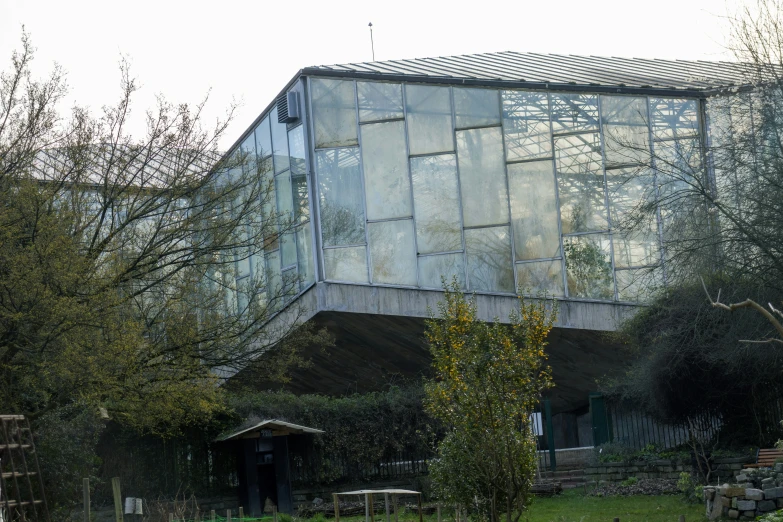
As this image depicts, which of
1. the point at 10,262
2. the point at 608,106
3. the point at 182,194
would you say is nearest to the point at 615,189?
the point at 608,106

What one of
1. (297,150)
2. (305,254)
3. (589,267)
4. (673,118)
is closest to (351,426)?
(305,254)

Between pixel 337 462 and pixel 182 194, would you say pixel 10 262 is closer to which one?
pixel 182 194

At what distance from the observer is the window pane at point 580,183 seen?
2666cm

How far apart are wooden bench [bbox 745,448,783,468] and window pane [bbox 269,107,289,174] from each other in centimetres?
1564

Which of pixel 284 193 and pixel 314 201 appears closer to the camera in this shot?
pixel 314 201

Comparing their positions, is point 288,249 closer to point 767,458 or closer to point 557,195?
point 557,195

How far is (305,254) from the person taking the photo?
28.0m

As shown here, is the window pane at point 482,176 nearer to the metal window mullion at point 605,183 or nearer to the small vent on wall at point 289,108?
the metal window mullion at point 605,183

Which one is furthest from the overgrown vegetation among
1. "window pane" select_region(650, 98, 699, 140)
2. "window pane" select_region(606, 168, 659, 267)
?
"window pane" select_region(650, 98, 699, 140)

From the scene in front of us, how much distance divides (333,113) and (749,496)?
1652 centimetres

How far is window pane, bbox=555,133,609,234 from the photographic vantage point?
26656mm

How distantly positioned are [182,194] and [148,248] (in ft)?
4.55

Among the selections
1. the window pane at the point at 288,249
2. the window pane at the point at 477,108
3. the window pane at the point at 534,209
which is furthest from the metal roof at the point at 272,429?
the window pane at the point at 477,108

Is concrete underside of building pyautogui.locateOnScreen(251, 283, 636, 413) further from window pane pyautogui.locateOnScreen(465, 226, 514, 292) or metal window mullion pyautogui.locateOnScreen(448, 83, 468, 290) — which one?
metal window mullion pyautogui.locateOnScreen(448, 83, 468, 290)
